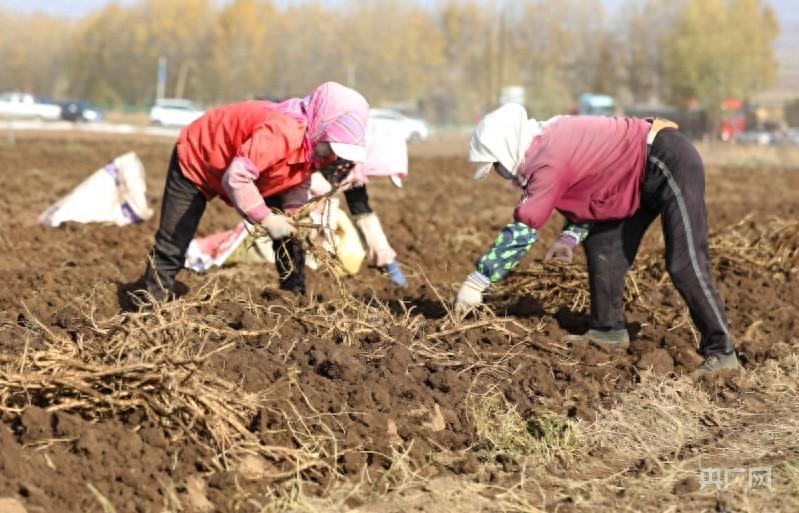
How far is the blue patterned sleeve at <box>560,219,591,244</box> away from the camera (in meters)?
6.25

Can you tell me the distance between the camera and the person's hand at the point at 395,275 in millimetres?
8439

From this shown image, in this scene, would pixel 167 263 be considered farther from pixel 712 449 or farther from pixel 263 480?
pixel 712 449

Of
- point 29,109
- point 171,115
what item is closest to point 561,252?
point 171,115

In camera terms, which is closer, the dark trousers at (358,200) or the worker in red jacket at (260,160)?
the worker in red jacket at (260,160)

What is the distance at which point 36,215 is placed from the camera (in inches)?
472

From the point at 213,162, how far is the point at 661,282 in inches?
121

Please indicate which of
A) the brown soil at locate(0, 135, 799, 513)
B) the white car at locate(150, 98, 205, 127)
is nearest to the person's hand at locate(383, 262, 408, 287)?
the brown soil at locate(0, 135, 799, 513)

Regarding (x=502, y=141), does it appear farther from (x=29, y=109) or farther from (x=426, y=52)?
(x=426, y=52)

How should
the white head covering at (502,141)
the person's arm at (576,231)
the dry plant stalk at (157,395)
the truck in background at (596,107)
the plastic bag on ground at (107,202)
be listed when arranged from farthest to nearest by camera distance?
the truck in background at (596,107) → the plastic bag on ground at (107,202) → the person's arm at (576,231) → the white head covering at (502,141) → the dry plant stalk at (157,395)

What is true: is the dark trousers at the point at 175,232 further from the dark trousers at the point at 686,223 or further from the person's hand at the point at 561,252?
the dark trousers at the point at 686,223

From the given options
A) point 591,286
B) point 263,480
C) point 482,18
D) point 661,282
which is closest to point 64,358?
point 263,480

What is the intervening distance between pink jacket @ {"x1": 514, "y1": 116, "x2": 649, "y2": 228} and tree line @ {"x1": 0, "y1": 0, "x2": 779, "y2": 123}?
57.7 m

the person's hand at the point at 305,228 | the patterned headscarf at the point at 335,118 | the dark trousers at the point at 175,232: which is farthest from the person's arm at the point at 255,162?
the dark trousers at the point at 175,232

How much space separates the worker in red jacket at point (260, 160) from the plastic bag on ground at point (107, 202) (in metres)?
3.90
